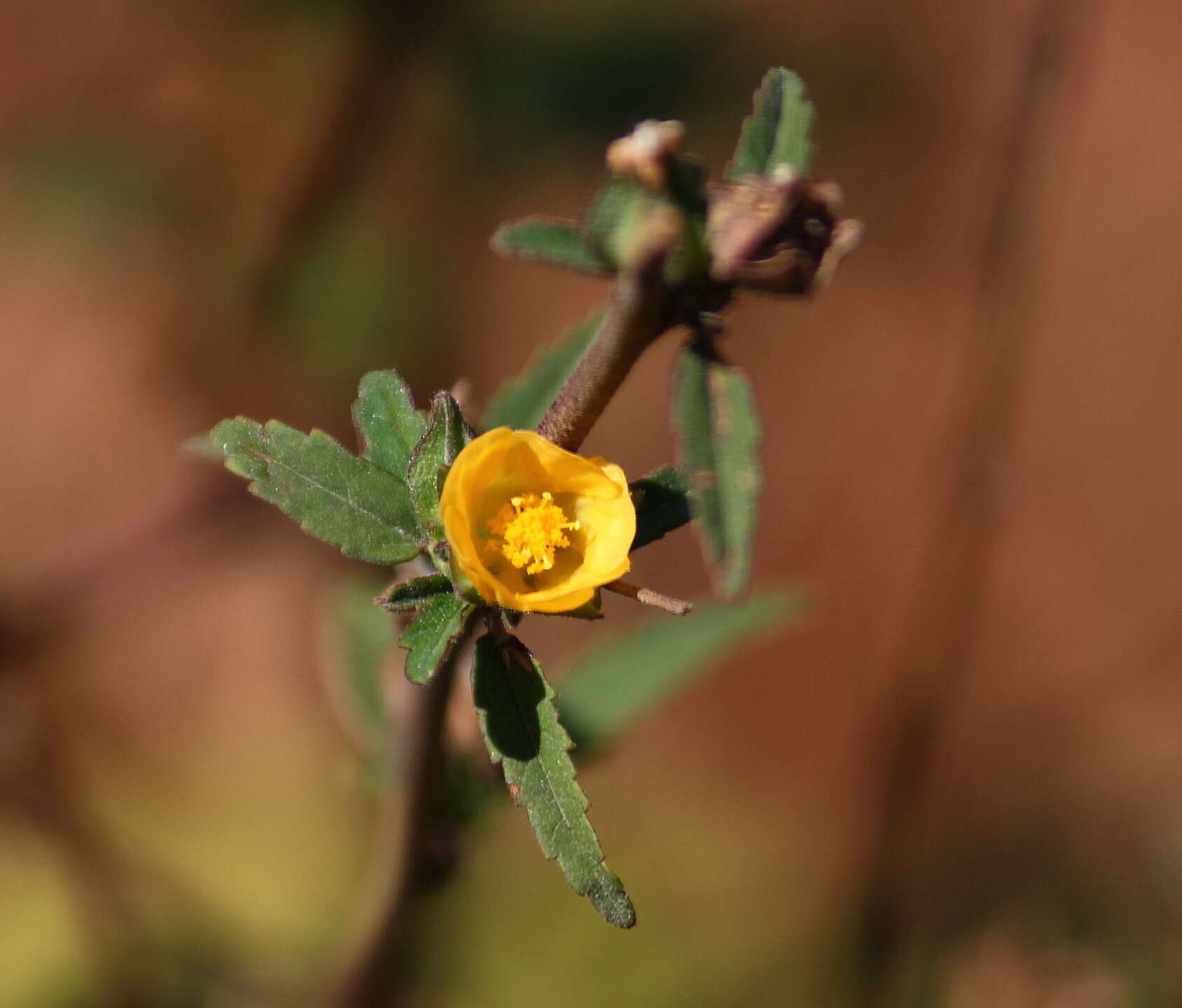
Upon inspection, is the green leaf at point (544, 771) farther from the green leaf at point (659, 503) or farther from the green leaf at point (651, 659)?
the green leaf at point (651, 659)

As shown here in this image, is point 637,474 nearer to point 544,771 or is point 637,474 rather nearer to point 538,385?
point 538,385

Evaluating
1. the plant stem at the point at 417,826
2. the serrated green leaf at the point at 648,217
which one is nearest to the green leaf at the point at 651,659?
the plant stem at the point at 417,826

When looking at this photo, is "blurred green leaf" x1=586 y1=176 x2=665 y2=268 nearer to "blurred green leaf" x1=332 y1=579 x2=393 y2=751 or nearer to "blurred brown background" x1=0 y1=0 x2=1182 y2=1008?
"blurred green leaf" x1=332 y1=579 x2=393 y2=751

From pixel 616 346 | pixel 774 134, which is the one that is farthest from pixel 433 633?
pixel 774 134

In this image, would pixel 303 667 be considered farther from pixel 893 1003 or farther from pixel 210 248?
pixel 893 1003

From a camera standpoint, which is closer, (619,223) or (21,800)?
(619,223)

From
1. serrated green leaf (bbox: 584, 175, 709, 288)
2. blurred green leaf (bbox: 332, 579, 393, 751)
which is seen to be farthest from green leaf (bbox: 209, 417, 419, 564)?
blurred green leaf (bbox: 332, 579, 393, 751)

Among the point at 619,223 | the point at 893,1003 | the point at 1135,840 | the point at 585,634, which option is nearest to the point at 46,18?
the point at 585,634
